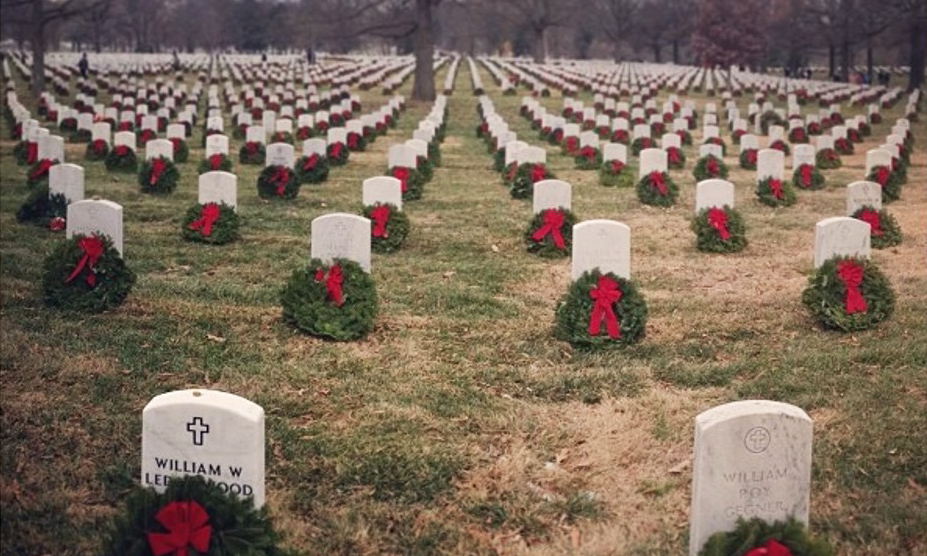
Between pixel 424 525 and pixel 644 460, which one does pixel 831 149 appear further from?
pixel 424 525

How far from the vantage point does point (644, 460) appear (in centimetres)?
686

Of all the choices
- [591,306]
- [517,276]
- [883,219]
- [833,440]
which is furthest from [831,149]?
[833,440]

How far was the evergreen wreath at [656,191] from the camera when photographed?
16.5m

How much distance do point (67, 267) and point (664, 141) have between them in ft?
48.2

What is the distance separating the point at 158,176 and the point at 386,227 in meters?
5.62

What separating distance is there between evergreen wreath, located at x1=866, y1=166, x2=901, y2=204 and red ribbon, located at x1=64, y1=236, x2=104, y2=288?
1196 centimetres

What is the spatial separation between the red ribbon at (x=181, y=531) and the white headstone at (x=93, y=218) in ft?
18.9

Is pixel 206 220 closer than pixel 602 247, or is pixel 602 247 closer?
pixel 602 247

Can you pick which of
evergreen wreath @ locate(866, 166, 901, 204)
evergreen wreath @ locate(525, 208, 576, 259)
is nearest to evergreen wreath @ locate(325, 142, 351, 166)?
evergreen wreath @ locate(525, 208, 576, 259)

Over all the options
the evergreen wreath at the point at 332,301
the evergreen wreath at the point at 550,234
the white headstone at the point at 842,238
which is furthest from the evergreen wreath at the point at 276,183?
the white headstone at the point at 842,238

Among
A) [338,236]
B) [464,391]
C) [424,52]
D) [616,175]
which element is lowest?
[464,391]

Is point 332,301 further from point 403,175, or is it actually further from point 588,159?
point 588,159

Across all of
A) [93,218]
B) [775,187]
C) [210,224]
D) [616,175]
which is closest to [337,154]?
[616,175]

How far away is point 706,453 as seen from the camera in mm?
5055
